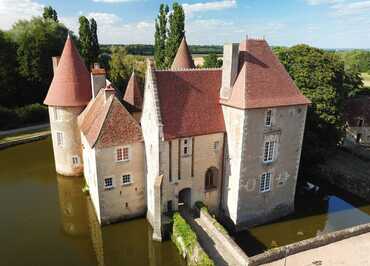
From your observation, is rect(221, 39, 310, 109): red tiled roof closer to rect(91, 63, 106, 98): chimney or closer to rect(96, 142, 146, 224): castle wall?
rect(96, 142, 146, 224): castle wall

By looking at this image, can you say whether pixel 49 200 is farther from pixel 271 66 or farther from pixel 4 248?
pixel 271 66

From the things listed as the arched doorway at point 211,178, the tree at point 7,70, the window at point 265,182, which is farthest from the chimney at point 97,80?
the tree at point 7,70

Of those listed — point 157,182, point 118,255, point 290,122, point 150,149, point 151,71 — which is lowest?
point 118,255

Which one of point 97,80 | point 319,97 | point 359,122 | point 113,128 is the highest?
point 97,80

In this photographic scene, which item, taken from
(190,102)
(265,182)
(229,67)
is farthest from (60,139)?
(265,182)

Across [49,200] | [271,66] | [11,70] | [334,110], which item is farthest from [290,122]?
[11,70]

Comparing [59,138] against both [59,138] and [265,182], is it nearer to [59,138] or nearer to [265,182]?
[59,138]

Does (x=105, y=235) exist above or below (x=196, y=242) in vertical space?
below
